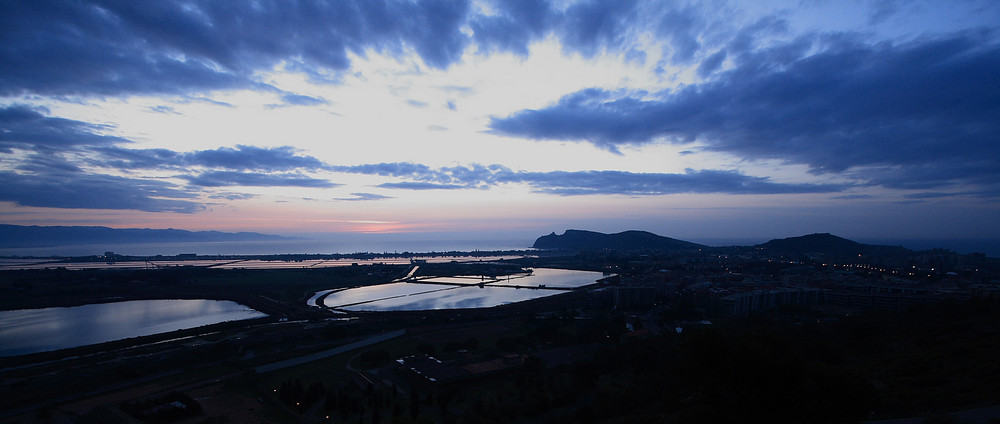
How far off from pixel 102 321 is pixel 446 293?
47.2 feet

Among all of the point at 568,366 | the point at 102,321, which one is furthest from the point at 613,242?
the point at 568,366

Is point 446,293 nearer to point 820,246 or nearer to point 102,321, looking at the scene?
point 102,321

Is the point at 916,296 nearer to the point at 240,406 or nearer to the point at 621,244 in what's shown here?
the point at 240,406

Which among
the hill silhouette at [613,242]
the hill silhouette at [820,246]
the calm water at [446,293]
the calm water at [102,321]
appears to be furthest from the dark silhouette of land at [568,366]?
the hill silhouette at [613,242]

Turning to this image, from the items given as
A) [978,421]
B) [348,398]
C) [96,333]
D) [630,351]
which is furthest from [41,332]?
[978,421]

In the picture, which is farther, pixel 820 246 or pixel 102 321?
pixel 820 246

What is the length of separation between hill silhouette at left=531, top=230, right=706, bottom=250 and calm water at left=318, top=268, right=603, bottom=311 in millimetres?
29132

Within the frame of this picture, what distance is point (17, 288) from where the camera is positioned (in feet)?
73.8

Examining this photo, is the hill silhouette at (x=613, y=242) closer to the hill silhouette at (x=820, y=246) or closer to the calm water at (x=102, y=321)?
the hill silhouette at (x=820, y=246)

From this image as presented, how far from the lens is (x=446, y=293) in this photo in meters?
26.0

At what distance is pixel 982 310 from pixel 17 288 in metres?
35.2

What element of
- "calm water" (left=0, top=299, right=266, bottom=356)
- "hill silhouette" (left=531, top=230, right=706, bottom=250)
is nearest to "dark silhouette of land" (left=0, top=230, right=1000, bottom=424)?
"calm water" (left=0, top=299, right=266, bottom=356)

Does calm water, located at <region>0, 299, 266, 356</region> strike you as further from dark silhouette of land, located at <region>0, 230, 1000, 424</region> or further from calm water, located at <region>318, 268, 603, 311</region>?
calm water, located at <region>318, 268, 603, 311</region>

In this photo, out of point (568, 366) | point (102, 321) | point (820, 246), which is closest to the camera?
point (568, 366)
